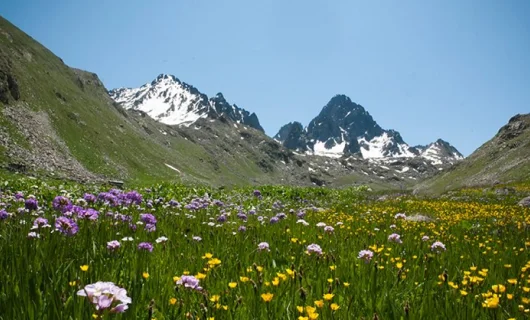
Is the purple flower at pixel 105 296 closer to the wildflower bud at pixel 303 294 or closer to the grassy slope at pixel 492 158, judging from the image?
the wildflower bud at pixel 303 294

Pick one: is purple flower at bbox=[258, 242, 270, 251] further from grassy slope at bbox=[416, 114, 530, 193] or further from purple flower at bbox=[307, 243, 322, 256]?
grassy slope at bbox=[416, 114, 530, 193]

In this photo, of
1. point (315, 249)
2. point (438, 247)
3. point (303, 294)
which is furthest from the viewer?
point (438, 247)

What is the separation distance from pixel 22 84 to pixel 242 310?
83.1 m

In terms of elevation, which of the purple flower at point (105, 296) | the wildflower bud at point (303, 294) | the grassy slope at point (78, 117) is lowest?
the wildflower bud at point (303, 294)

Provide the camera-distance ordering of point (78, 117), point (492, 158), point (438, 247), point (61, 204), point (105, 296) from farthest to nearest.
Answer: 1. point (492, 158)
2. point (78, 117)
3. point (438, 247)
4. point (61, 204)
5. point (105, 296)

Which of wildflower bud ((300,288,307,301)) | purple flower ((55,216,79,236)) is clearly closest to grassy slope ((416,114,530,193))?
wildflower bud ((300,288,307,301))

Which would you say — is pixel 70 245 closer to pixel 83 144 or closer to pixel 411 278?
pixel 411 278

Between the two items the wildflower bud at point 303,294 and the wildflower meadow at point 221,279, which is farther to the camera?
the wildflower bud at point 303,294

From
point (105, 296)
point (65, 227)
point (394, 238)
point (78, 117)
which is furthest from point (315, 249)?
point (78, 117)

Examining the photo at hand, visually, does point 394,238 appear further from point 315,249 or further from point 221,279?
point 221,279

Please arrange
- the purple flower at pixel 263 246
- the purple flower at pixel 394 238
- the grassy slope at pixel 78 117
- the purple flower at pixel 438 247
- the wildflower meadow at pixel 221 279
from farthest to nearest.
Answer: the grassy slope at pixel 78 117 → the purple flower at pixel 394 238 → the purple flower at pixel 438 247 → the purple flower at pixel 263 246 → the wildflower meadow at pixel 221 279

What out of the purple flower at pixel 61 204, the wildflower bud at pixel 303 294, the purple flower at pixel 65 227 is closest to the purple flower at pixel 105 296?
the wildflower bud at pixel 303 294

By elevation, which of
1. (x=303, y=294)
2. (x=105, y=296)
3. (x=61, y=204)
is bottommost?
(x=303, y=294)

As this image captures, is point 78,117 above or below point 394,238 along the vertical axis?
above
